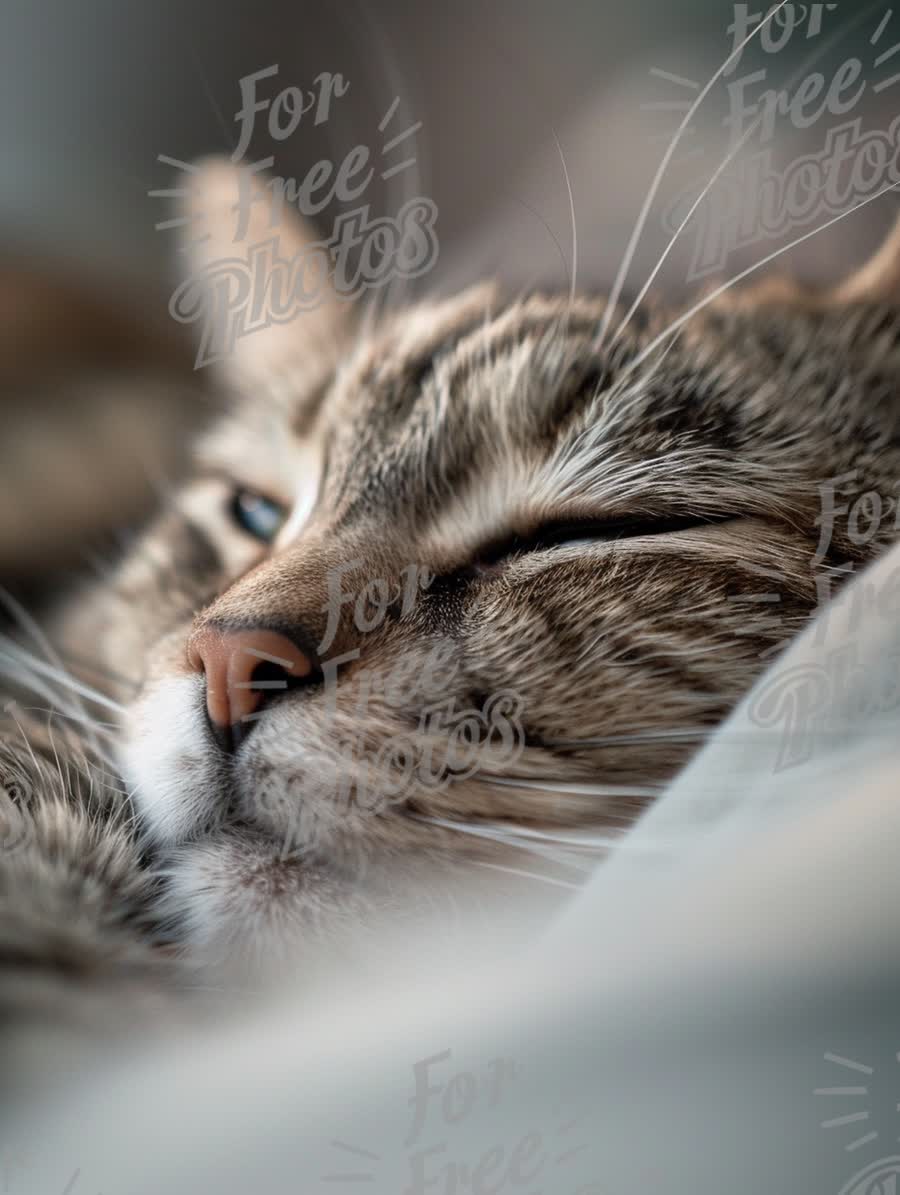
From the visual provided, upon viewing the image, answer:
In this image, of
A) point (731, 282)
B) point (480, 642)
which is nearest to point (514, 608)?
point (480, 642)

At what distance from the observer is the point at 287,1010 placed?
0.37 m

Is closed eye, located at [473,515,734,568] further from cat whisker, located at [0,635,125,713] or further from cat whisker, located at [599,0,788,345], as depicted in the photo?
cat whisker, located at [0,635,125,713]

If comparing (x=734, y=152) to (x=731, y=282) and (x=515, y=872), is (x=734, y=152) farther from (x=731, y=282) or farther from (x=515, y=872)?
(x=515, y=872)

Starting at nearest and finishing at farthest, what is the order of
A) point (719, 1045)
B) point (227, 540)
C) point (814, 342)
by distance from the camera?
1. point (719, 1045)
2. point (814, 342)
3. point (227, 540)

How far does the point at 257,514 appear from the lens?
1.96ft

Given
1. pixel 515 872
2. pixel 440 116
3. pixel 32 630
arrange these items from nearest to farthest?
1. pixel 515 872
2. pixel 440 116
3. pixel 32 630

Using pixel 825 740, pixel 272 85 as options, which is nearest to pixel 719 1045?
pixel 825 740

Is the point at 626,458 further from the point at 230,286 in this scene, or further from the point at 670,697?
the point at 230,286

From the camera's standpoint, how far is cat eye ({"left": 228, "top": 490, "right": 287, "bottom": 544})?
1.90ft

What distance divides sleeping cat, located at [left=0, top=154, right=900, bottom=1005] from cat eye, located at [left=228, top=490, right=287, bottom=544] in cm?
12

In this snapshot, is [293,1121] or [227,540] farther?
[227,540]

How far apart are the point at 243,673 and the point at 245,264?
0.76ft

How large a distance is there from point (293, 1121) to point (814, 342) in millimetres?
399

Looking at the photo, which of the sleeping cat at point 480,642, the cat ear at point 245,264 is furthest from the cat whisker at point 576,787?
the cat ear at point 245,264
